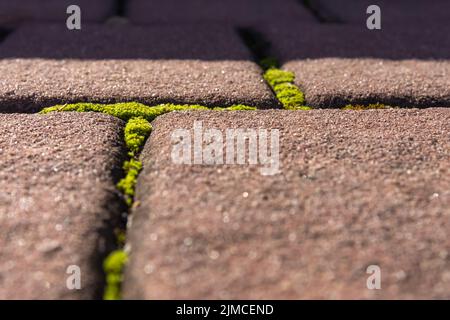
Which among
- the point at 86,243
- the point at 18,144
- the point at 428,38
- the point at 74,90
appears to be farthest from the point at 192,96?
the point at 428,38

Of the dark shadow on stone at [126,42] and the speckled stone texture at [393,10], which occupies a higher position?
the speckled stone texture at [393,10]

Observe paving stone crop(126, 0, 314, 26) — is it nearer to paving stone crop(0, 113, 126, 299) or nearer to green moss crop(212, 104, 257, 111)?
green moss crop(212, 104, 257, 111)

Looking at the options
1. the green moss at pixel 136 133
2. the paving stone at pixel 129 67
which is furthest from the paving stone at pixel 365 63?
the green moss at pixel 136 133

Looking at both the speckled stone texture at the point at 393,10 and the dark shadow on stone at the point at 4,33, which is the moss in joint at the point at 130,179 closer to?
the dark shadow on stone at the point at 4,33

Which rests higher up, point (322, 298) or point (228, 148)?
point (228, 148)

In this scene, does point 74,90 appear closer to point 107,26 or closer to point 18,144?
point 18,144

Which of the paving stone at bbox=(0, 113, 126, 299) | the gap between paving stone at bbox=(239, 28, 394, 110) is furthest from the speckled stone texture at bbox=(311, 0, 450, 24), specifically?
the paving stone at bbox=(0, 113, 126, 299)
